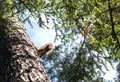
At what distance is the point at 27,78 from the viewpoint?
13.5ft

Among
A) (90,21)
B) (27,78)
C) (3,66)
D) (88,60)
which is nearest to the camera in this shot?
(27,78)

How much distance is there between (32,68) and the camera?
4359 mm

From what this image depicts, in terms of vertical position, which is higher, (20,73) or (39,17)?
(39,17)

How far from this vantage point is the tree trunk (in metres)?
4.18

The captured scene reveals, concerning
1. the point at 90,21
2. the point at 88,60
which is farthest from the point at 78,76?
the point at 90,21

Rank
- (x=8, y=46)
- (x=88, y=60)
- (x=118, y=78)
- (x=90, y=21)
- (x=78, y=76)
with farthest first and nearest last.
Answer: (x=118, y=78), (x=88, y=60), (x=78, y=76), (x=90, y=21), (x=8, y=46)

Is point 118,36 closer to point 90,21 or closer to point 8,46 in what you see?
point 90,21

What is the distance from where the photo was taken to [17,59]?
14.6ft

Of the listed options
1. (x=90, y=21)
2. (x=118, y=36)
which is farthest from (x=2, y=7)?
(x=118, y=36)

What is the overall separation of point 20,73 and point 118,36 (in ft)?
5.49

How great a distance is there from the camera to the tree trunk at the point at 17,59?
13.7 feet

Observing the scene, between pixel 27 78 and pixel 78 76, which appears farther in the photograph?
pixel 78 76

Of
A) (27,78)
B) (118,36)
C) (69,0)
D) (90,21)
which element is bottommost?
(27,78)

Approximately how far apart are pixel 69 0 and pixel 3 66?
1.62m
